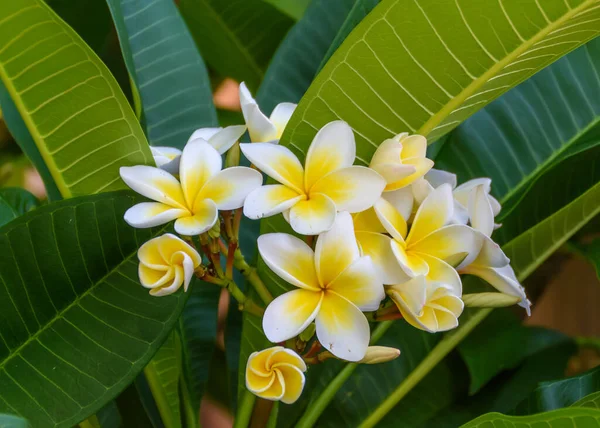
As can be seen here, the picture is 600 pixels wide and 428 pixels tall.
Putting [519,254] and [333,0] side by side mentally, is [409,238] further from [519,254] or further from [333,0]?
[333,0]

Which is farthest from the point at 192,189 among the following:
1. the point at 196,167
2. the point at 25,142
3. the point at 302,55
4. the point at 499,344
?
the point at 499,344

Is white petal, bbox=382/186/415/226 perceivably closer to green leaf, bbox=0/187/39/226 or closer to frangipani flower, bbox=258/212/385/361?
frangipani flower, bbox=258/212/385/361

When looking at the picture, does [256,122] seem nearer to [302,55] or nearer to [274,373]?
[274,373]

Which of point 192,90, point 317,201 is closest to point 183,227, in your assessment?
point 317,201

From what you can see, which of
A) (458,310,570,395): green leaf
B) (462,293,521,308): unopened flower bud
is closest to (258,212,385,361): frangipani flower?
(462,293,521,308): unopened flower bud

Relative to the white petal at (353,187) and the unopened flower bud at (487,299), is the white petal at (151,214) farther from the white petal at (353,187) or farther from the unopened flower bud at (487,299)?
the unopened flower bud at (487,299)

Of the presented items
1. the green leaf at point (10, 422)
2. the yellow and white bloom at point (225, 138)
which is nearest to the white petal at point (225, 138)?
the yellow and white bloom at point (225, 138)
